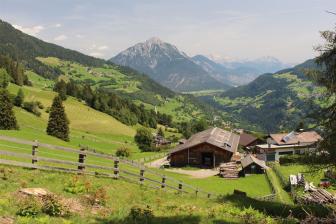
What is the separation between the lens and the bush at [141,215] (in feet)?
47.7

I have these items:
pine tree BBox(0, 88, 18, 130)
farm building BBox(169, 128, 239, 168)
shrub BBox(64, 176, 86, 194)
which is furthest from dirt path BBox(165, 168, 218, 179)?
shrub BBox(64, 176, 86, 194)

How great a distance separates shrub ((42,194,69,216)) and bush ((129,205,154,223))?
102 inches

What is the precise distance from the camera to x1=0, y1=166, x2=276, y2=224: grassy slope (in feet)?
44.6

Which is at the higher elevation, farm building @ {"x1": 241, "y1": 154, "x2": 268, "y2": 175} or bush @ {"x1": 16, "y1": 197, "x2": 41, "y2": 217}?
bush @ {"x1": 16, "y1": 197, "x2": 41, "y2": 217}

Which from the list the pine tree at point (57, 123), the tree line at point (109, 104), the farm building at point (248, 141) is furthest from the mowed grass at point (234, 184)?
the tree line at point (109, 104)

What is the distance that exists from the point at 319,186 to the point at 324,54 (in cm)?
3325

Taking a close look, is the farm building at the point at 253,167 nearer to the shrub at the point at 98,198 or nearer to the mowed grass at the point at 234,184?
the mowed grass at the point at 234,184

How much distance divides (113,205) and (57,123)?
215ft

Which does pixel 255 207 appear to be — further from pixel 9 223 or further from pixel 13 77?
pixel 13 77

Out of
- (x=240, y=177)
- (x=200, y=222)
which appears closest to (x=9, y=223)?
(x=200, y=222)

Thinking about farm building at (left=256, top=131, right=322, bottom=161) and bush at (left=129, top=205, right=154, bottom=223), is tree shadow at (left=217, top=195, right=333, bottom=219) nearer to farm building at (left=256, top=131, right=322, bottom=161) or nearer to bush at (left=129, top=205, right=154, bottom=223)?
bush at (left=129, top=205, right=154, bottom=223)

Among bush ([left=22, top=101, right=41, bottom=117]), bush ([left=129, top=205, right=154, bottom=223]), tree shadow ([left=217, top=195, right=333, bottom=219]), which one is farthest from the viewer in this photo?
bush ([left=22, top=101, right=41, bottom=117])

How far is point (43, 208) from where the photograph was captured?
43.4 ft

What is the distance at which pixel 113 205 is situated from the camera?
674 inches
